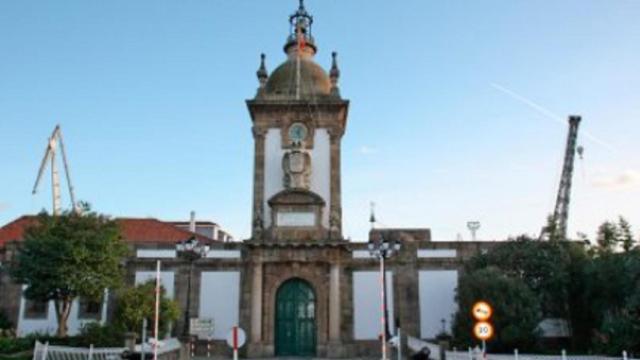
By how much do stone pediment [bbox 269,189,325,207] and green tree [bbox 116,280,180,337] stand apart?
6.64 metres

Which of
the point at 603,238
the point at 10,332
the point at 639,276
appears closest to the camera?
the point at 639,276

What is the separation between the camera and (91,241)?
26.9 metres

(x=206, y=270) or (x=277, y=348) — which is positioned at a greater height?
(x=206, y=270)

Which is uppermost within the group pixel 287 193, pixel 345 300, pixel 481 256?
pixel 287 193

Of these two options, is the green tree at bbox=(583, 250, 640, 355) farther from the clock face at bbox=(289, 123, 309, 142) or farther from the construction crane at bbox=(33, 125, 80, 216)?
the construction crane at bbox=(33, 125, 80, 216)

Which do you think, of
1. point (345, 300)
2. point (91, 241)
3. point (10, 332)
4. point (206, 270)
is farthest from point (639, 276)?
point (10, 332)

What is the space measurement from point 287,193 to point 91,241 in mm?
9084

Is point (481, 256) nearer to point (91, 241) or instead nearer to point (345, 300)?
point (345, 300)

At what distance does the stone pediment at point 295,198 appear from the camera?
30.0 meters

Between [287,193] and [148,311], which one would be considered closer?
[148,311]

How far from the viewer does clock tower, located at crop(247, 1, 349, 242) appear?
30047 mm

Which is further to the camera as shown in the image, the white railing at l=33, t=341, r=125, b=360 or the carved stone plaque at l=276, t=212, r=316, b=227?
the carved stone plaque at l=276, t=212, r=316, b=227

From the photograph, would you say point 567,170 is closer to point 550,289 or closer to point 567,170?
point 567,170

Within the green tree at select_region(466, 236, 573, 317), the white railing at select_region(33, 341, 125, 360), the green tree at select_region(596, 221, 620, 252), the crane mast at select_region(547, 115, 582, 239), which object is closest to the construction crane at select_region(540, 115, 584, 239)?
the crane mast at select_region(547, 115, 582, 239)
